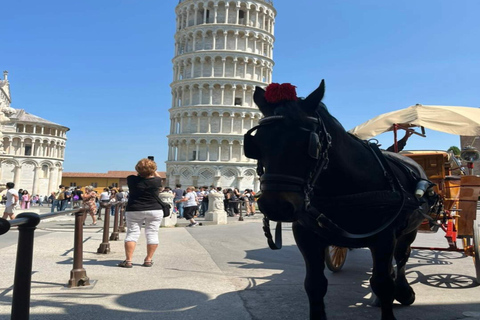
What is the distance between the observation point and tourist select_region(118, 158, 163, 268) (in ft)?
19.7

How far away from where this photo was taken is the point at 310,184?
2.33 m

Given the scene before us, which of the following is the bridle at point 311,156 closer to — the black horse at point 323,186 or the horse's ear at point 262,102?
the black horse at point 323,186

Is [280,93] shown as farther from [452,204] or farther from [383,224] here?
[452,204]

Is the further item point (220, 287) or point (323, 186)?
point (220, 287)

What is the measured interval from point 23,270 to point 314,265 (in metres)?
2.04

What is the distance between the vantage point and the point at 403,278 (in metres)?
4.04

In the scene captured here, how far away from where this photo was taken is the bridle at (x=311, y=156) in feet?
7.25

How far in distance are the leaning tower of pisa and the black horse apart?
5206cm

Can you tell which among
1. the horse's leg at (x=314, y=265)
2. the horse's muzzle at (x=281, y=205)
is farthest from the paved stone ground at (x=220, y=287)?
the horse's muzzle at (x=281, y=205)

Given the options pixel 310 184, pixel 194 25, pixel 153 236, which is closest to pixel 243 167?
pixel 194 25

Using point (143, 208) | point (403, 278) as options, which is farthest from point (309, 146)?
point (143, 208)

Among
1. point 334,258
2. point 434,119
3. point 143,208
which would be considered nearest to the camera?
point 434,119

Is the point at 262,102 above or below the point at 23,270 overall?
above

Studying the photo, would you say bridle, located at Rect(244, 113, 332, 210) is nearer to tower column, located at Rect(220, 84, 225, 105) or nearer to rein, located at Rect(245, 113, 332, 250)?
rein, located at Rect(245, 113, 332, 250)
